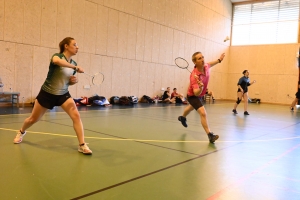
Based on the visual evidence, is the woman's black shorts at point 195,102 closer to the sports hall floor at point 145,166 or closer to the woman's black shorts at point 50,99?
the sports hall floor at point 145,166

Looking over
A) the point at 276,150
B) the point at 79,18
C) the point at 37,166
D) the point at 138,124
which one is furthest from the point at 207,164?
the point at 79,18

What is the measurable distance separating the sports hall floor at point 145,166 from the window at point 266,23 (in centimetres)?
2056

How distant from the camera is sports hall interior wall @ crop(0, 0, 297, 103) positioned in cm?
1248

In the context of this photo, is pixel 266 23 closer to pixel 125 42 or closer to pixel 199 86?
pixel 125 42

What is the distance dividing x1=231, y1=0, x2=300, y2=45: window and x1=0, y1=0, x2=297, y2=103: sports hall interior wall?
2.40 feet

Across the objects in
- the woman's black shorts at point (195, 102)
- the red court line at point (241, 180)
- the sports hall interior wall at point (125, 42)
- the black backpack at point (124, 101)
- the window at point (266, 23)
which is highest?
the window at point (266, 23)

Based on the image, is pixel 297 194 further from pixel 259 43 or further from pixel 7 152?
pixel 259 43

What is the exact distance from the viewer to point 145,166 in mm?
4410

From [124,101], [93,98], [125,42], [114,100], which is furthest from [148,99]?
[93,98]

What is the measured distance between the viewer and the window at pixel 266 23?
963 inches

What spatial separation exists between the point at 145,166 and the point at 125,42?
13446mm

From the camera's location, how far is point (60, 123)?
805 cm

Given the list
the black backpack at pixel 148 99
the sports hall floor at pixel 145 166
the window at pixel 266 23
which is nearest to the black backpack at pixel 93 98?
the black backpack at pixel 148 99

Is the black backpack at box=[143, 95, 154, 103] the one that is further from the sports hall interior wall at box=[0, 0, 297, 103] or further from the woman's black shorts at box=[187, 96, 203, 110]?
the woman's black shorts at box=[187, 96, 203, 110]
